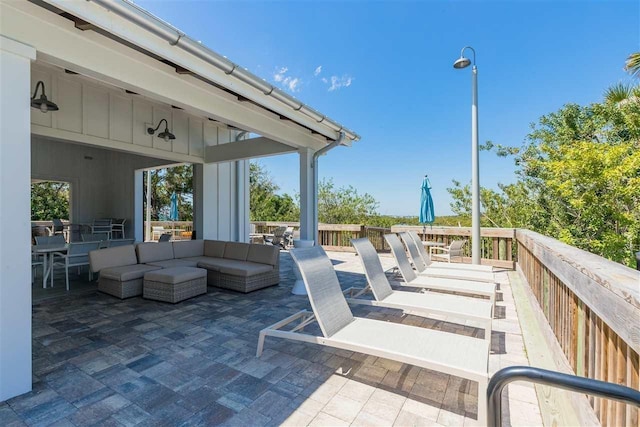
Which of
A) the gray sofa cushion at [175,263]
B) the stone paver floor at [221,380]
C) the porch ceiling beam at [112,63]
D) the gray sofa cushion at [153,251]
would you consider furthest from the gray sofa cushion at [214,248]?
the porch ceiling beam at [112,63]

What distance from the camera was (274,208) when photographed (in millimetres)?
18000

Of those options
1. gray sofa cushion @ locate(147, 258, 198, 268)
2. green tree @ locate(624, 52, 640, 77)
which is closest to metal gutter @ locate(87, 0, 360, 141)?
gray sofa cushion @ locate(147, 258, 198, 268)

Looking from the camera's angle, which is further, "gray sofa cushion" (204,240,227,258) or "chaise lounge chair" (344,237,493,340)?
"gray sofa cushion" (204,240,227,258)

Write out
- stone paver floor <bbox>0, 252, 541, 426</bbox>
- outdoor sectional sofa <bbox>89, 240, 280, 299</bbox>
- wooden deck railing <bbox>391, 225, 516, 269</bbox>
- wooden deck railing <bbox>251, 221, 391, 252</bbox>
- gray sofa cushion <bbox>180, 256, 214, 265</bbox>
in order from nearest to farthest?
1. stone paver floor <bbox>0, 252, 541, 426</bbox>
2. outdoor sectional sofa <bbox>89, 240, 280, 299</bbox>
3. gray sofa cushion <bbox>180, 256, 214, 265</bbox>
4. wooden deck railing <bbox>391, 225, 516, 269</bbox>
5. wooden deck railing <bbox>251, 221, 391, 252</bbox>

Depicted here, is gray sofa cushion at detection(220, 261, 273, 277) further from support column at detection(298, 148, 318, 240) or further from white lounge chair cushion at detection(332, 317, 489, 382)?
white lounge chair cushion at detection(332, 317, 489, 382)

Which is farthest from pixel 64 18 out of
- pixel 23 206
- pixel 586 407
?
pixel 586 407

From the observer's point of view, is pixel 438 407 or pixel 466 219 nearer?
pixel 438 407

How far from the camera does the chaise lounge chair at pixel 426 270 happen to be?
4.47 metres

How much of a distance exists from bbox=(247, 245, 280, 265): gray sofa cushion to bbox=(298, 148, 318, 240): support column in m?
0.61

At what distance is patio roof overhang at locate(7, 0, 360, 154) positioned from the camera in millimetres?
2256

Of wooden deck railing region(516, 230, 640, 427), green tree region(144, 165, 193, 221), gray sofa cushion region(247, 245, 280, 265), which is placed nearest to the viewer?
wooden deck railing region(516, 230, 640, 427)

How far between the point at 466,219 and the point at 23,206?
41.5 ft

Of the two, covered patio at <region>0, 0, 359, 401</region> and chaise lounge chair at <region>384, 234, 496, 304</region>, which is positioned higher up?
covered patio at <region>0, 0, 359, 401</region>

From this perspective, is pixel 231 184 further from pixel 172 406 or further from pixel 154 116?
pixel 172 406
